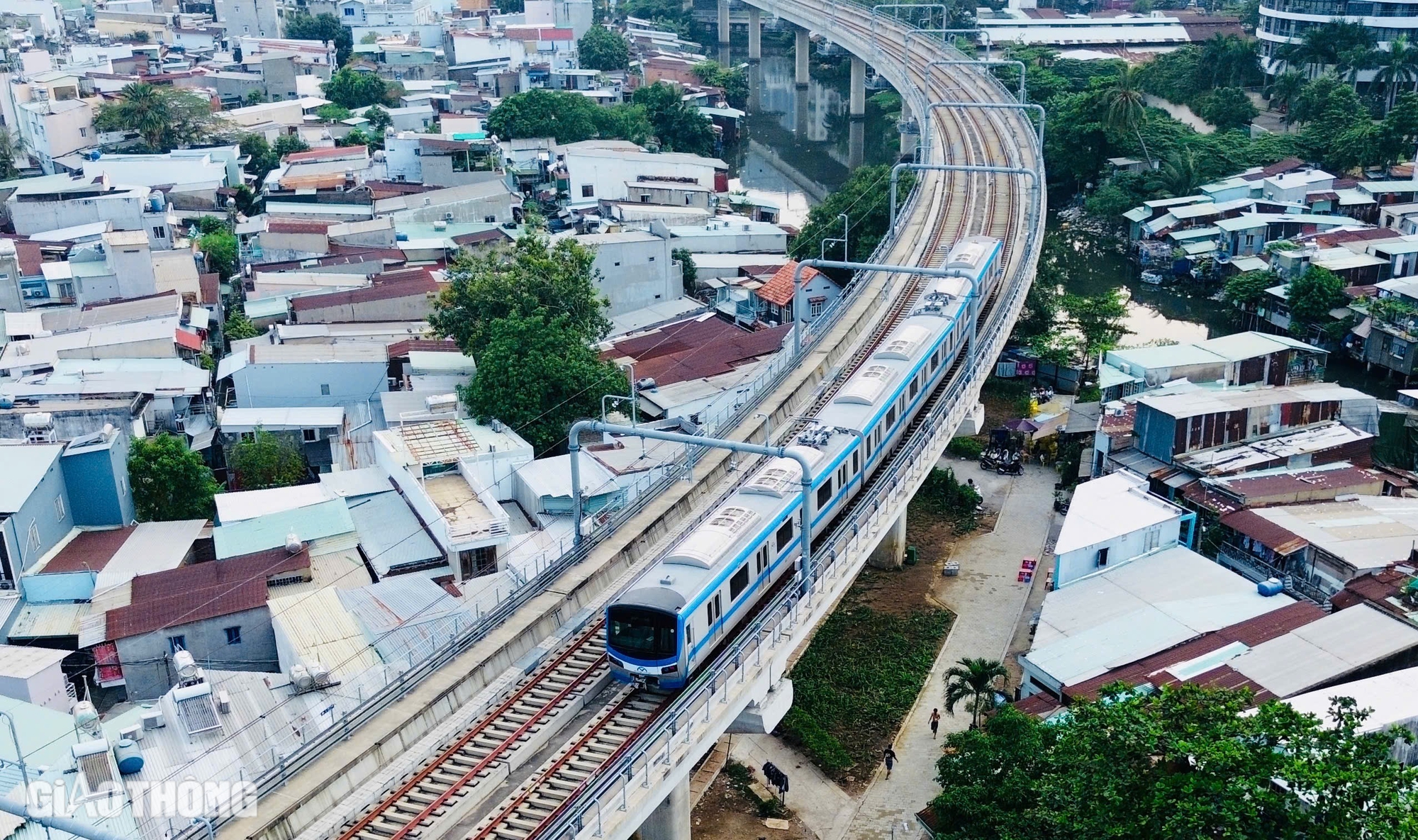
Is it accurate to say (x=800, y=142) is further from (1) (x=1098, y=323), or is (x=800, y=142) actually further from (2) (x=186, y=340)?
(2) (x=186, y=340)

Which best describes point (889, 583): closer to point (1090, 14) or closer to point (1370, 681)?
point (1370, 681)

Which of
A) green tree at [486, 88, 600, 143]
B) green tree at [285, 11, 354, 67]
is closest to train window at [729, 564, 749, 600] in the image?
green tree at [486, 88, 600, 143]

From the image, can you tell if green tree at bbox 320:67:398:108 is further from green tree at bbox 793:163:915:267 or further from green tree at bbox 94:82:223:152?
green tree at bbox 793:163:915:267

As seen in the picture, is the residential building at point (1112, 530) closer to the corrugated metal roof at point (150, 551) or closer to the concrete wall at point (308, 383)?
the corrugated metal roof at point (150, 551)

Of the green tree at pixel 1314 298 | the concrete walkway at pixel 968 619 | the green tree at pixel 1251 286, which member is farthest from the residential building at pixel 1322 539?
the green tree at pixel 1251 286

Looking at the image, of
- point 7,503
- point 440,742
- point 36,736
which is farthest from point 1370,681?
point 7,503

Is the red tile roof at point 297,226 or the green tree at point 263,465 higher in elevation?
the red tile roof at point 297,226
